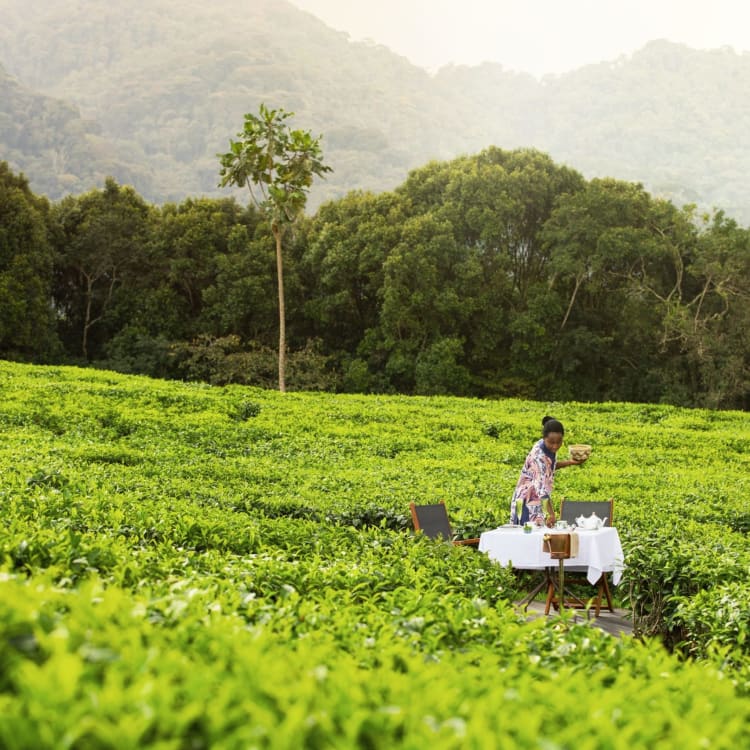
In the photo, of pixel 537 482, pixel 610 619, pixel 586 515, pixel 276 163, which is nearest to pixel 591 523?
pixel 537 482

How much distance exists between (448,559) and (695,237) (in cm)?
3372

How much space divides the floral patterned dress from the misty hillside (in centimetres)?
8298

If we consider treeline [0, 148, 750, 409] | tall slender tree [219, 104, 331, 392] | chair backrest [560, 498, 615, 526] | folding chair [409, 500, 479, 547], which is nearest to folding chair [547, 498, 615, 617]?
chair backrest [560, 498, 615, 526]

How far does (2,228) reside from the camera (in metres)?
34.7

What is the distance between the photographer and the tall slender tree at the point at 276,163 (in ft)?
95.4

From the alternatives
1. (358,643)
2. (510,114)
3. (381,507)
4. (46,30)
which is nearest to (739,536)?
(381,507)

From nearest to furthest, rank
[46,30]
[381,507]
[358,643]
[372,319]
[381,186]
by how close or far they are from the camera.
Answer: [358,643] → [381,507] → [372,319] → [381,186] → [46,30]

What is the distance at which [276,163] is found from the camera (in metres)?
30.3

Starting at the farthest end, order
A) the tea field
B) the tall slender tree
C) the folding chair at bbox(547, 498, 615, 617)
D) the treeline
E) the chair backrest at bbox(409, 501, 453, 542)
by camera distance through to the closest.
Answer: the treeline → the tall slender tree → the chair backrest at bbox(409, 501, 453, 542) → the folding chair at bbox(547, 498, 615, 617) → the tea field

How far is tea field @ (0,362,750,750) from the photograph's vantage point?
217 centimetres

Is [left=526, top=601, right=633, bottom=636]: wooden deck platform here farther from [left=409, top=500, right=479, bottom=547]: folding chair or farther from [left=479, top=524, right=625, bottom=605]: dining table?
[left=409, top=500, right=479, bottom=547]: folding chair

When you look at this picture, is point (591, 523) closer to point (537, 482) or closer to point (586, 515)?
point (537, 482)

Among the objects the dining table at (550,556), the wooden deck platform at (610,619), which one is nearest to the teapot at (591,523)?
the dining table at (550,556)

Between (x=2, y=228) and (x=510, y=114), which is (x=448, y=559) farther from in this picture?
(x=510, y=114)
